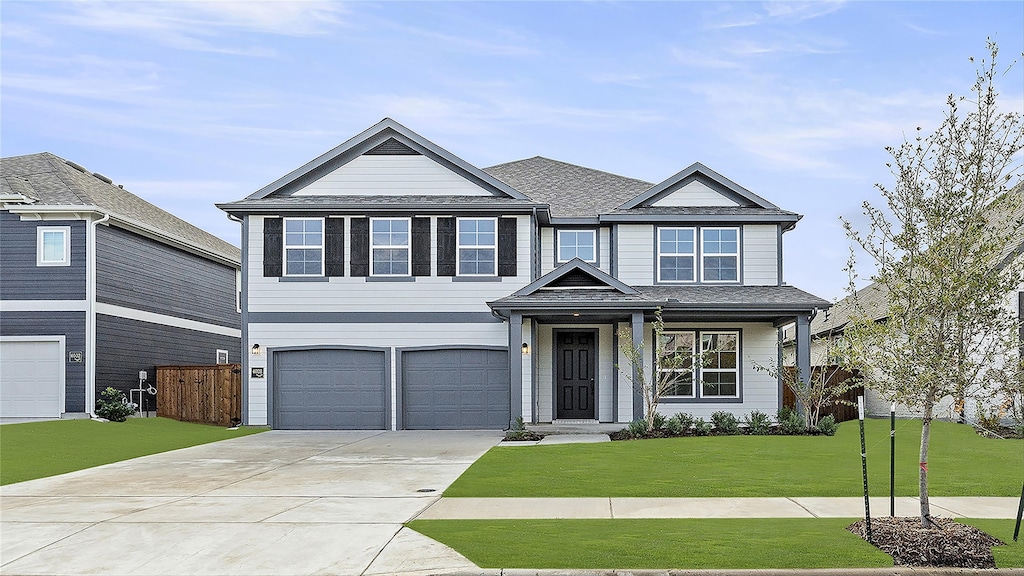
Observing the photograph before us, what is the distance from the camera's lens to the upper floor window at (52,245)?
23.1 meters

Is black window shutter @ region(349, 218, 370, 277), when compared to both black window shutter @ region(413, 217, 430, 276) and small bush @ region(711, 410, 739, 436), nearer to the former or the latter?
black window shutter @ region(413, 217, 430, 276)

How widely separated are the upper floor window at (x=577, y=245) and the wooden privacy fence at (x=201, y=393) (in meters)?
9.24

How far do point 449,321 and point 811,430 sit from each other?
29.6 feet

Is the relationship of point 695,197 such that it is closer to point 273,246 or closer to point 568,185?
point 568,185

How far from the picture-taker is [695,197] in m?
23.2

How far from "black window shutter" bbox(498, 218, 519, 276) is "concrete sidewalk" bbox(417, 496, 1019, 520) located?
37.4ft

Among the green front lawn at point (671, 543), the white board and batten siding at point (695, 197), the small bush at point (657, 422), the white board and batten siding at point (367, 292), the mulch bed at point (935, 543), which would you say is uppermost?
the white board and batten siding at point (695, 197)

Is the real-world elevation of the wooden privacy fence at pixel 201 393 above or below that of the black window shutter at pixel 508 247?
below

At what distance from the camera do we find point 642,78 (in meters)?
21.5

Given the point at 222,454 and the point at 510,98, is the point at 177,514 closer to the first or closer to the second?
the point at 222,454

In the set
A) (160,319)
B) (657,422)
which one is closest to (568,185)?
(657,422)

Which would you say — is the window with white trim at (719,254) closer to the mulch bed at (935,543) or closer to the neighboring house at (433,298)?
the neighboring house at (433,298)

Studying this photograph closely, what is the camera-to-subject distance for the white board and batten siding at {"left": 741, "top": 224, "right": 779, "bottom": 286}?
22859mm

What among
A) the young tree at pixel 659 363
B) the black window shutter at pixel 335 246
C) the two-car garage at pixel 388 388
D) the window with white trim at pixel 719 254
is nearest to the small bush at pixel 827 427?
the young tree at pixel 659 363
